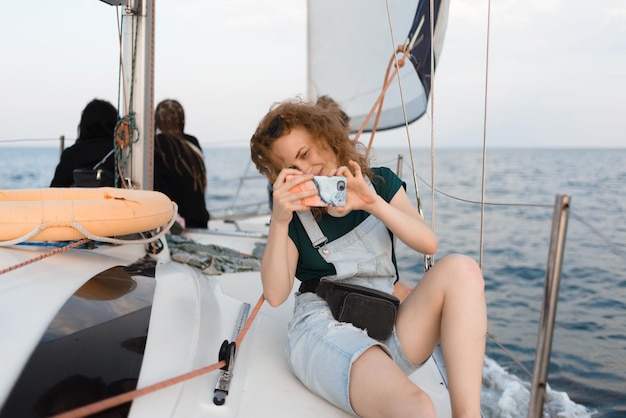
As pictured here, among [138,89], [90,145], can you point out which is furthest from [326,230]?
[90,145]

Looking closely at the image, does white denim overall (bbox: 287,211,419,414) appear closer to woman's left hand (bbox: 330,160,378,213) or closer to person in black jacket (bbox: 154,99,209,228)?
woman's left hand (bbox: 330,160,378,213)

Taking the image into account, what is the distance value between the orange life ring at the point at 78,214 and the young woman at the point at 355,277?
18.3 inches

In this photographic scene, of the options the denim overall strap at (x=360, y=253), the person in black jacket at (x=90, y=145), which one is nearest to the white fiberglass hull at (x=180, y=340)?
the denim overall strap at (x=360, y=253)

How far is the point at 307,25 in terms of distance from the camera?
187 inches

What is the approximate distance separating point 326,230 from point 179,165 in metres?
2.59

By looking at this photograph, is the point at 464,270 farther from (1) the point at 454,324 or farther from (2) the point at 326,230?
(2) the point at 326,230

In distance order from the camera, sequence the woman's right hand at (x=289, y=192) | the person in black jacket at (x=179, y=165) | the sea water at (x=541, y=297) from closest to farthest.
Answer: the woman's right hand at (x=289, y=192) < the sea water at (x=541, y=297) < the person in black jacket at (x=179, y=165)

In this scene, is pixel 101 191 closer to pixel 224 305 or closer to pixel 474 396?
pixel 224 305

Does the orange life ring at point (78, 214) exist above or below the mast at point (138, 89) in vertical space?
below

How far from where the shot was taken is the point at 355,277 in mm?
1679

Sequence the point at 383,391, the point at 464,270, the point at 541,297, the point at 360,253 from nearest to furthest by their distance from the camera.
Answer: the point at 383,391 < the point at 464,270 < the point at 360,253 < the point at 541,297

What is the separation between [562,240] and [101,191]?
156 centimetres

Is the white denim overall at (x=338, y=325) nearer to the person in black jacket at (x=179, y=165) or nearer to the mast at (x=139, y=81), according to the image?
the mast at (x=139, y=81)

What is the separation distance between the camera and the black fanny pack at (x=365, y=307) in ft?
5.07
